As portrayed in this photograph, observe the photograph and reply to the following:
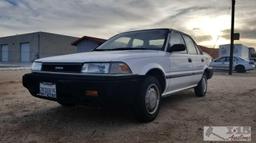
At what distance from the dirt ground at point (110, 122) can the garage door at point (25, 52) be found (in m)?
36.0

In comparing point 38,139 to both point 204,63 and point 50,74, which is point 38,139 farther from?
point 204,63

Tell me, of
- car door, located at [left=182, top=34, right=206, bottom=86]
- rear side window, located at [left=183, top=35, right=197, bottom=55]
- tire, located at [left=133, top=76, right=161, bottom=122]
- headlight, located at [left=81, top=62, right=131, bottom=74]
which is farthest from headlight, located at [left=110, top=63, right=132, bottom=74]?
rear side window, located at [left=183, top=35, right=197, bottom=55]

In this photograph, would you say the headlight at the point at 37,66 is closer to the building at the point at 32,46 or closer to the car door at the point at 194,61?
the car door at the point at 194,61

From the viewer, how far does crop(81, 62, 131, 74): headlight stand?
11.3 feet

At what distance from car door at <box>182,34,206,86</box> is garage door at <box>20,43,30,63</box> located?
3656 centimetres

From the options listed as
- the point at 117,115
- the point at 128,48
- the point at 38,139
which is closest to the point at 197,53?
the point at 128,48

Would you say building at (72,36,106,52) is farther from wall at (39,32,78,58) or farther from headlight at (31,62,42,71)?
headlight at (31,62,42,71)

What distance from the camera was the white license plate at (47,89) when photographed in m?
3.67

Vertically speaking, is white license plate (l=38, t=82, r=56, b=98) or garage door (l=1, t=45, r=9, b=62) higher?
garage door (l=1, t=45, r=9, b=62)

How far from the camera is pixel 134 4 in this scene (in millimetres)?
11789

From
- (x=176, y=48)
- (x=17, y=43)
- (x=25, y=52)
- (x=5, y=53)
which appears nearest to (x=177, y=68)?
(x=176, y=48)

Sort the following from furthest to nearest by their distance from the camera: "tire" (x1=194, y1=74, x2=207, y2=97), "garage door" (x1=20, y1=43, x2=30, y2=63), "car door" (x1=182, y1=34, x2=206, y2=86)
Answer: "garage door" (x1=20, y1=43, x2=30, y2=63), "tire" (x1=194, y1=74, x2=207, y2=97), "car door" (x1=182, y1=34, x2=206, y2=86)

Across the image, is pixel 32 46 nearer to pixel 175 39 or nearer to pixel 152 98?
pixel 175 39
